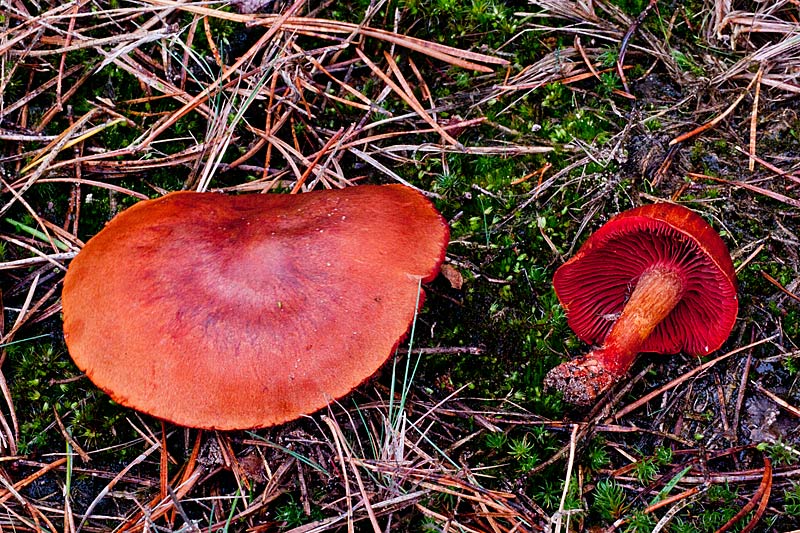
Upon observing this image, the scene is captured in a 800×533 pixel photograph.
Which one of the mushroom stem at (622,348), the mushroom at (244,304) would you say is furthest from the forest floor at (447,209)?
the mushroom at (244,304)

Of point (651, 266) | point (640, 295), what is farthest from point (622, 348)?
point (651, 266)

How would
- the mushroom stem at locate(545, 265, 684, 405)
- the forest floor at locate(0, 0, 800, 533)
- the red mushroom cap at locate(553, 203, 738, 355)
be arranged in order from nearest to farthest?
the red mushroom cap at locate(553, 203, 738, 355) < the forest floor at locate(0, 0, 800, 533) < the mushroom stem at locate(545, 265, 684, 405)

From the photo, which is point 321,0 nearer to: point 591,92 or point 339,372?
point 591,92

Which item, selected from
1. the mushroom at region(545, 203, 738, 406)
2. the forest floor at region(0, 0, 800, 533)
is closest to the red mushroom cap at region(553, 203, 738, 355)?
the mushroom at region(545, 203, 738, 406)

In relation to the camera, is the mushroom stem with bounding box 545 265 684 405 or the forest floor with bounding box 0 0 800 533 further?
the mushroom stem with bounding box 545 265 684 405

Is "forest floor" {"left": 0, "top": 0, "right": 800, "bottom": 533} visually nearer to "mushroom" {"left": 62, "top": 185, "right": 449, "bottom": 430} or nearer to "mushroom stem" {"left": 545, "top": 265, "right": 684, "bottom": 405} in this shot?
"mushroom stem" {"left": 545, "top": 265, "right": 684, "bottom": 405}

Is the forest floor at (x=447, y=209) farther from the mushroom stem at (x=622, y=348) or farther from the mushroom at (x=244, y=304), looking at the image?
the mushroom at (x=244, y=304)

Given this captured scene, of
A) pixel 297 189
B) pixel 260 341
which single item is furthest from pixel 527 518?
pixel 297 189
